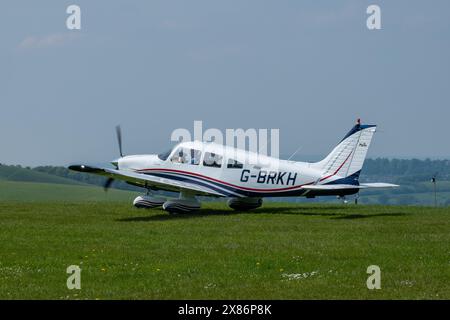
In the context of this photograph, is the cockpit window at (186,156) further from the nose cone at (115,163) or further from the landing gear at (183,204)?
the nose cone at (115,163)

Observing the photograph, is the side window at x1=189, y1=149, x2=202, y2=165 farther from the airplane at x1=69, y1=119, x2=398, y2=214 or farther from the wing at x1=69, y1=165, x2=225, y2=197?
the wing at x1=69, y1=165, x2=225, y2=197

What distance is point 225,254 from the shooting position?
1639cm

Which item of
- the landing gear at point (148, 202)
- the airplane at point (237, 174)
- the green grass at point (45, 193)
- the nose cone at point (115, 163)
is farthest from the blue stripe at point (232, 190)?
the green grass at point (45, 193)

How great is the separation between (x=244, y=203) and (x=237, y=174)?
1934 mm

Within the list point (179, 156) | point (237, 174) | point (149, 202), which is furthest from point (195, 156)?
point (149, 202)

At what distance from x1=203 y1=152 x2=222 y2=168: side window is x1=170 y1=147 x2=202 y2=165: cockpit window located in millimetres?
261

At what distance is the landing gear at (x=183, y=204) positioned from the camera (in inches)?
1047

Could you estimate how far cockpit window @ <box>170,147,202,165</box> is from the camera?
27.6 meters

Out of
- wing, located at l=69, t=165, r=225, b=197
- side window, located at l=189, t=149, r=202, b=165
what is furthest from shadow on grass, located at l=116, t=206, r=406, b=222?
side window, located at l=189, t=149, r=202, b=165

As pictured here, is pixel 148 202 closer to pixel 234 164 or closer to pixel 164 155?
pixel 164 155

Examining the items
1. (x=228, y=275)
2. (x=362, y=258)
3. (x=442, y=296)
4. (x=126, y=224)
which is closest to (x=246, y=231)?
(x=126, y=224)
